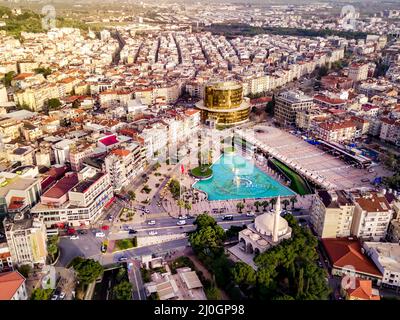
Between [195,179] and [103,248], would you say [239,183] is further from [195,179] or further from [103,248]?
[103,248]

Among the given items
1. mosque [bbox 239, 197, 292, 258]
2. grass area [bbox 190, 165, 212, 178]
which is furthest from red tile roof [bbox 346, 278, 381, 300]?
grass area [bbox 190, 165, 212, 178]

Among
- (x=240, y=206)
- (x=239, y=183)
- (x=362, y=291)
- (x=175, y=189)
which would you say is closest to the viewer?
(x=362, y=291)

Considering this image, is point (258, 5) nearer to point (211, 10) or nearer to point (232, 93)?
point (211, 10)

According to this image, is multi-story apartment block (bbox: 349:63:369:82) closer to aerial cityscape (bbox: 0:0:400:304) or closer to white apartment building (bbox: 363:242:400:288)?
aerial cityscape (bbox: 0:0:400:304)

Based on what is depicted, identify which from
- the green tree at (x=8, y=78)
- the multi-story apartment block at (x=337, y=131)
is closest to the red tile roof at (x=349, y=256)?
the multi-story apartment block at (x=337, y=131)

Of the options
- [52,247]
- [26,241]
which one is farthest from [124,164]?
[26,241]
